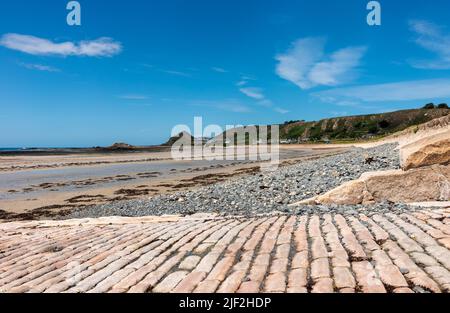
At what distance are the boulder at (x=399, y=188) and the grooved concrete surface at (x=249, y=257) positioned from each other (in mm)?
1577

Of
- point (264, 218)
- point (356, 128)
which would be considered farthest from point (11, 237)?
point (356, 128)

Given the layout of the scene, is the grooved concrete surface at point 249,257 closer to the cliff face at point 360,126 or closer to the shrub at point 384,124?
the cliff face at point 360,126

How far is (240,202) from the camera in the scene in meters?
12.3

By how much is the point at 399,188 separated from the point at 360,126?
126552 mm

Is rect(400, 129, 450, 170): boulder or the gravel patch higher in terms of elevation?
rect(400, 129, 450, 170): boulder

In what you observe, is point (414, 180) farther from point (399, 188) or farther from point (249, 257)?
point (249, 257)

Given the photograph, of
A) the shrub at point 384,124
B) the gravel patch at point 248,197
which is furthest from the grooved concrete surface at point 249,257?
the shrub at point 384,124

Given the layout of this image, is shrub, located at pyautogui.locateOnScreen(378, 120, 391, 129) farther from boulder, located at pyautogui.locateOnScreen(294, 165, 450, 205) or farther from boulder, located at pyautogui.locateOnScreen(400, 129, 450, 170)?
boulder, located at pyautogui.locateOnScreen(294, 165, 450, 205)

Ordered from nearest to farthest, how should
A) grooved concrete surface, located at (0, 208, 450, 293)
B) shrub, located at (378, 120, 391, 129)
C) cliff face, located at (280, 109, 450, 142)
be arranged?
1. grooved concrete surface, located at (0, 208, 450, 293)
2. cliff face, located at (280, 109, 450, 142)
3. shrub, located at (378, 120, 391, 129)

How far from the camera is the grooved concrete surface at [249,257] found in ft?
13.8

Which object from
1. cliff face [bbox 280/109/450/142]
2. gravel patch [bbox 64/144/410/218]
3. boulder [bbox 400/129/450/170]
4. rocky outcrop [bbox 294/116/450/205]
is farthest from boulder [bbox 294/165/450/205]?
cliff face [bbox 280/109/450/142]

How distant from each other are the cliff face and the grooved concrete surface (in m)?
104

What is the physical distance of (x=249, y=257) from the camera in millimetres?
5160

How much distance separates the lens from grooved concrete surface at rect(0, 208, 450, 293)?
4.19 m
